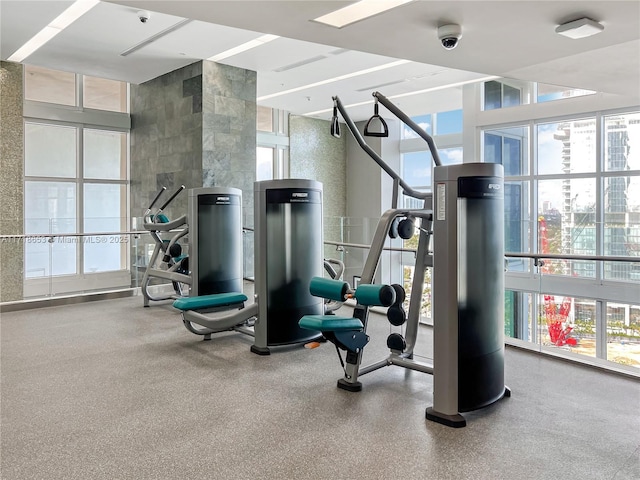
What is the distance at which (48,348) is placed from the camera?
4.80 m

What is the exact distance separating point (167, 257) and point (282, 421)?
4193 mm

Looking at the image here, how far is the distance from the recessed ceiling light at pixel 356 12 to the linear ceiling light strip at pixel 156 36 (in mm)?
3910

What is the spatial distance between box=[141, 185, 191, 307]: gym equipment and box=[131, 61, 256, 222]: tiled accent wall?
1954 mm

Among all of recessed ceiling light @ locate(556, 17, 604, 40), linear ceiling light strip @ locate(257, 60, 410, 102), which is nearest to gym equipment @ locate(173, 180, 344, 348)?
recessed ceiling light @ locate(556, 17, 604, 40)

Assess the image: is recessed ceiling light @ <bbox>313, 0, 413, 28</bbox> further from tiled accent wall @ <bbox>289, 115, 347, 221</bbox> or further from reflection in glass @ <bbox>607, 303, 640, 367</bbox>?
tiled accent wall @ <bbox>289, 115, 347, 221</bbox>

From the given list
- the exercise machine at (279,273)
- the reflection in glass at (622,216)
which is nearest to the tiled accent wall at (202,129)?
the exercise machine at (279,273)

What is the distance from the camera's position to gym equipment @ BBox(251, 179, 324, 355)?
4594 mm

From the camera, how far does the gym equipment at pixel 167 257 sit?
642 centimetres

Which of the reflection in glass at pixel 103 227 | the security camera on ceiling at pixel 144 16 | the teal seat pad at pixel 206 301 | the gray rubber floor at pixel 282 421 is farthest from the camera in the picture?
the reflection in glass at pixel 103 227

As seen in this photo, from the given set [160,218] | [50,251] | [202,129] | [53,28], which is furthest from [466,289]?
[53,28]

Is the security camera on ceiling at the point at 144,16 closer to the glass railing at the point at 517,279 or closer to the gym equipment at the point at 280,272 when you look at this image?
the glass railing at the point at 517,279

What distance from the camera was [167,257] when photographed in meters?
6.77

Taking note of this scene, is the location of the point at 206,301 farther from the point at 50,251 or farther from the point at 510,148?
the point at 510,148

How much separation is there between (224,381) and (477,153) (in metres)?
8.62
